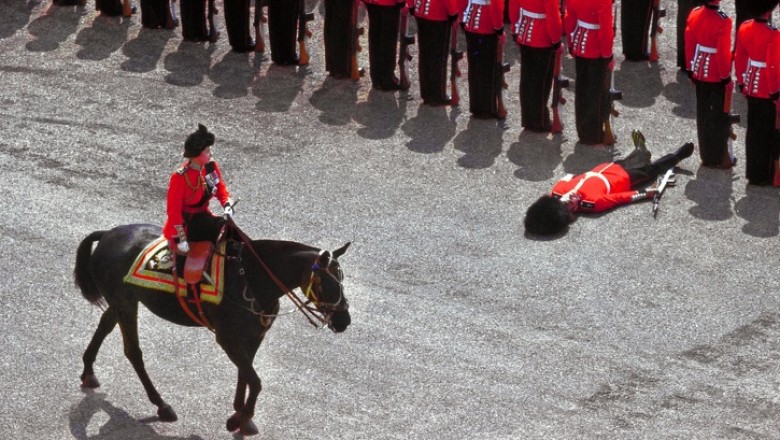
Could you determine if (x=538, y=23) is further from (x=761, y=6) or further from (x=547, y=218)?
(x=547, y=218)

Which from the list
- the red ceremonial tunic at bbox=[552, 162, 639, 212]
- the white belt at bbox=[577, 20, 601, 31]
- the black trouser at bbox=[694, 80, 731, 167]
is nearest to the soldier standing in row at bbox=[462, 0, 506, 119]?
the white belt at bbox=[577, 20, 601, 31]

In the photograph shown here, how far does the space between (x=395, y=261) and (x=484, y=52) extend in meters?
3.36

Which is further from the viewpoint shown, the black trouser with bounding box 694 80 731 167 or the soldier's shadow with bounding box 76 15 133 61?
the soldier's shadow with bounding box 76 15 133 61

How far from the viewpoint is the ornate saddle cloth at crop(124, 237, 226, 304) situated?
31.9ft

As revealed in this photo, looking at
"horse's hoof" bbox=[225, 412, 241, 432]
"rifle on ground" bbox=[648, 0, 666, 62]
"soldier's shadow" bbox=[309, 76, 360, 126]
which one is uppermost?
"rifle on ground" bbox=[648, 0, 666, 62]

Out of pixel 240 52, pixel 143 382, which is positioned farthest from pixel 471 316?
pixel 240 52

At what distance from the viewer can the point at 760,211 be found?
A: 12.9m

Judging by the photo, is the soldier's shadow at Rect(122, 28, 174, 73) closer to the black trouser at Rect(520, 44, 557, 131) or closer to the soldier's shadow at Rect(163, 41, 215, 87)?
the soldier's shadow at Rect(163, 41, 215, 87)

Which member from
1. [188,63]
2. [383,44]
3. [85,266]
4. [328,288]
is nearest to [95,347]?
[85,266]

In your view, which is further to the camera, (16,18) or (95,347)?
(16,18)

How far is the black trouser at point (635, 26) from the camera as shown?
52.5 feet

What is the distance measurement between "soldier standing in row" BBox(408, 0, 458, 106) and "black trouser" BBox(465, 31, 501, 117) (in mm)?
324

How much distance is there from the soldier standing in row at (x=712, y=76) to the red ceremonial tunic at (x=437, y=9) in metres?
2.52

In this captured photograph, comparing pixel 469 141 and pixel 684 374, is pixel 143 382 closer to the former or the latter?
pixel 684 374
